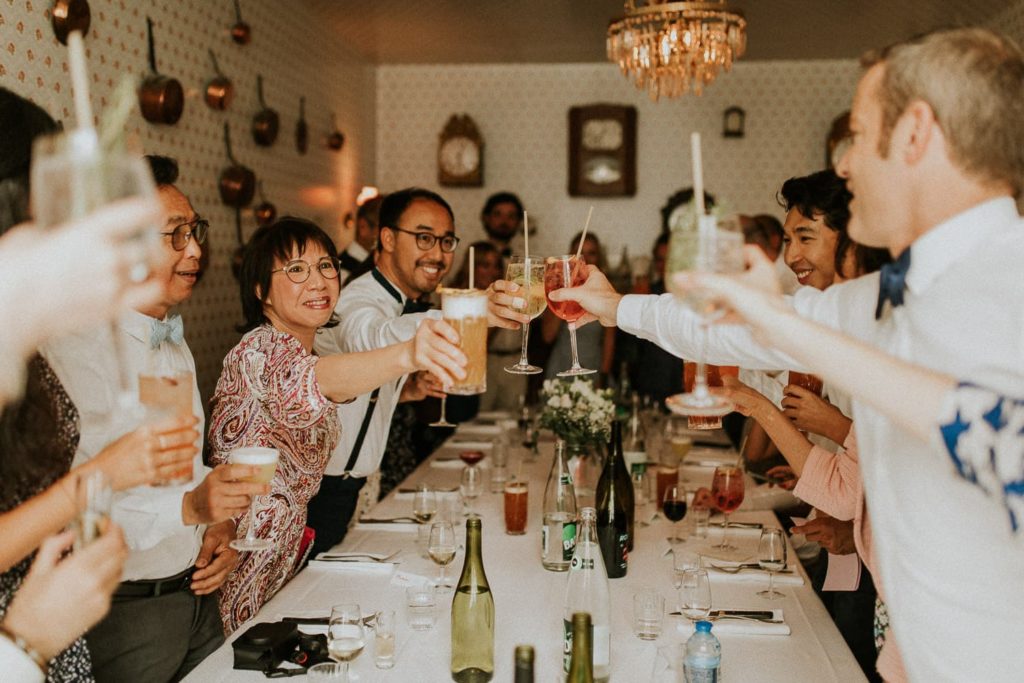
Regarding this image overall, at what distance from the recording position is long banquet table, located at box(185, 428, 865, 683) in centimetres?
172

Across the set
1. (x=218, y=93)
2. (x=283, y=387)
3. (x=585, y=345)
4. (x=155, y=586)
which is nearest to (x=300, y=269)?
(x=283, y=387)

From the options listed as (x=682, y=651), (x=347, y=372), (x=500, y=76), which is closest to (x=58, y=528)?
(x=347, y=372)

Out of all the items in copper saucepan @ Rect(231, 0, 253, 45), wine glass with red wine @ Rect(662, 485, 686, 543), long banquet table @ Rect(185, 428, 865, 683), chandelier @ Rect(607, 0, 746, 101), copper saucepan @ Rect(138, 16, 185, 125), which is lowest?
long banquet table @ Rect(185, 428, 865, 683)

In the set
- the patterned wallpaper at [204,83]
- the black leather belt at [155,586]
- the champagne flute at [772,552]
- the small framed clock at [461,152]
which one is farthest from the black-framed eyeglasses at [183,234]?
the small framed clock at [461,152]

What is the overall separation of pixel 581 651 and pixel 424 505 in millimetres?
1265

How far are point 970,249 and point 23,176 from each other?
135 centimetres

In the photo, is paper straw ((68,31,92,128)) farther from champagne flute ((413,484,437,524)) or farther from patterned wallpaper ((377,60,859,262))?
patterned wallpaper ((377,60,859,262))

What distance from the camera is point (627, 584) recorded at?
2.24 metres

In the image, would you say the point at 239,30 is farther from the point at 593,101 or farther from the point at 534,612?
the point at 534,612

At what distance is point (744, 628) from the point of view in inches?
74.9

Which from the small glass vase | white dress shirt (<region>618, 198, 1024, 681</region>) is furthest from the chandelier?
white dress shirt (<region>618, 198, 1024, 681</region>)

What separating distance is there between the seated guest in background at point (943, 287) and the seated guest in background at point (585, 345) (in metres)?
3.84

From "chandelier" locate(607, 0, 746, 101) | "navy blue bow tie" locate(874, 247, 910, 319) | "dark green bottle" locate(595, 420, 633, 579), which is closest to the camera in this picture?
"navy blue bow tie" locate(874, 247, 910, 319)

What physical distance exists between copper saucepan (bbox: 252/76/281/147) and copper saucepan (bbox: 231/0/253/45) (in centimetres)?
32
